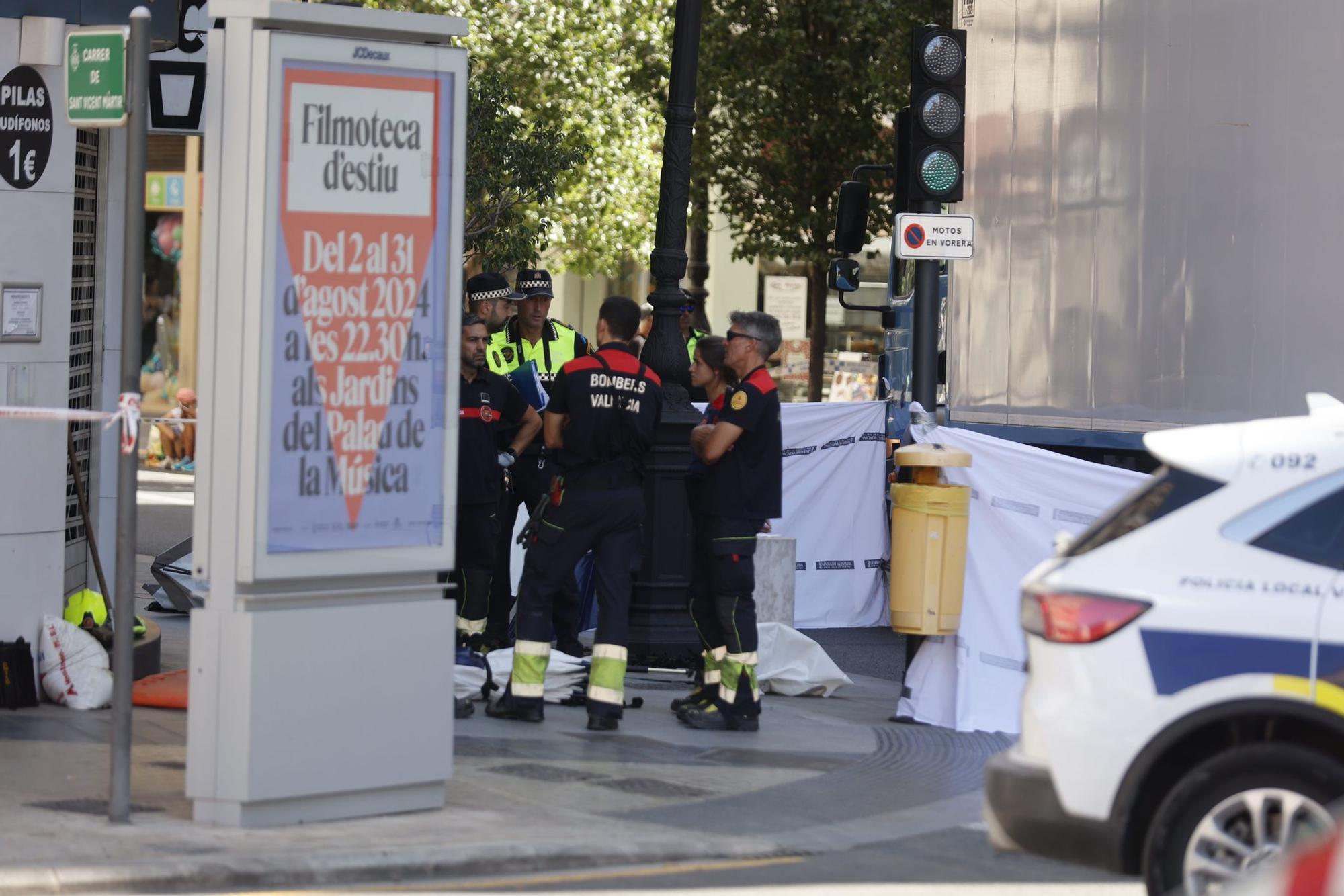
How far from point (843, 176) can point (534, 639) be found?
58.2 feet

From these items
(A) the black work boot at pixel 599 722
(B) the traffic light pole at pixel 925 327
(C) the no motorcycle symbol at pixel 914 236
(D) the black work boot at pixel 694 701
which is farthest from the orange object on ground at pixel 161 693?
(C) the no motorcycle symbol at pixel 914 236

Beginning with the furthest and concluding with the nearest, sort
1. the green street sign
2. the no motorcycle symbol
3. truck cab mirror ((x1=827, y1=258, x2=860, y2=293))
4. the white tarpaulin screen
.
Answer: truck cab mirror ((x1=827, y1=258, x2=860, y2=293)), the white tarpaulin screen, the no motorcycle symbol, the green street sign

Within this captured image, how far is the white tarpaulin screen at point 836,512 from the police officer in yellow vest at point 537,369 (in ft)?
9.96

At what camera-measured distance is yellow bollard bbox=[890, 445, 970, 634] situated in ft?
32.0

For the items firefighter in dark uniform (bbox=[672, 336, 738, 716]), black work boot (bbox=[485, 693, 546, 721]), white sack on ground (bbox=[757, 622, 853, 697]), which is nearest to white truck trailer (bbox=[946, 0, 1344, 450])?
white sack on ground (bbox=[757, 622, 853, 697])

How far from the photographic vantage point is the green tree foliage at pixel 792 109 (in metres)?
25.6

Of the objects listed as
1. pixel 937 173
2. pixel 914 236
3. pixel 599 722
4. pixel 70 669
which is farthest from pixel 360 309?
pixel 937 173

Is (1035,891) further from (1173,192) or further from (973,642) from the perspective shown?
(1173,192)

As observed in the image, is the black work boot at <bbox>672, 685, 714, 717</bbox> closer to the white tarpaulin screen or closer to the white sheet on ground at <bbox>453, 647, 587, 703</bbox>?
the white sheet on ground at <bbox>453, 647, 587, 703</bbox>

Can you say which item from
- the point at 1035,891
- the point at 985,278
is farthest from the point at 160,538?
the point at 1035,891

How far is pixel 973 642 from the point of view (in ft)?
33.0

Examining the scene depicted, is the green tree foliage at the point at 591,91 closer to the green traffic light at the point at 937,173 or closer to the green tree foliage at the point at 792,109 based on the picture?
the green tree foliage at the point at 792,109

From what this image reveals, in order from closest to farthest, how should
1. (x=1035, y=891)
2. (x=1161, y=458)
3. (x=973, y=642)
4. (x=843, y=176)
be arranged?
(x=1161, y=458)
(x=1035, y=891)
(x=973, y=642)
(x=843, y=176)

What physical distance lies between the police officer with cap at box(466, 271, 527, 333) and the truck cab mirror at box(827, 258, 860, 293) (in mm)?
4635
